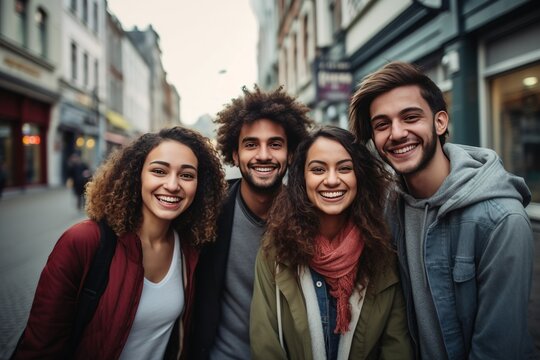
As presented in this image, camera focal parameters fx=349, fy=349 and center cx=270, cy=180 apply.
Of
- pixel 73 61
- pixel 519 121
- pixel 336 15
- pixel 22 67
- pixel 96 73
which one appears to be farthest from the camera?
pixel 96 73

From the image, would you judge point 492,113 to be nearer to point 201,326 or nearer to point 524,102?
point 524,102

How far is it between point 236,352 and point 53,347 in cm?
102

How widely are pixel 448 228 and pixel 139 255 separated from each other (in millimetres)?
1678

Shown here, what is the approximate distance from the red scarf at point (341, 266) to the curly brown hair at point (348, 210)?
0.14ft

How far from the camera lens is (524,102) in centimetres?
543

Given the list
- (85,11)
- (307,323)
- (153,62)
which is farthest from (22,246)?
(153,62)

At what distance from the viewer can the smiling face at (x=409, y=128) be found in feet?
6.10

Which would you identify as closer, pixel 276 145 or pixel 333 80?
pixel 276 145

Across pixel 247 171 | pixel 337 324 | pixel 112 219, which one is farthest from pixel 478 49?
pixel 112 219

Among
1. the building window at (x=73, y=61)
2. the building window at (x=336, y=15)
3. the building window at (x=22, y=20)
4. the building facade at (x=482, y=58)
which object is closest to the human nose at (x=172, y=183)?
the building facade at (x=482, y=58)

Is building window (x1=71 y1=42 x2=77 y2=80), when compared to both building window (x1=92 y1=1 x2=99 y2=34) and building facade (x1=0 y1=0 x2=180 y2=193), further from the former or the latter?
building window (x1=92 y1=1 x2=99 y2=34)

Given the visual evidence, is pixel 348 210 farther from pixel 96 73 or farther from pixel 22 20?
pixel 96 73

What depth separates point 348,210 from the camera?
2207 millimetres

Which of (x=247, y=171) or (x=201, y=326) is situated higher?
(x=247, y=171)
